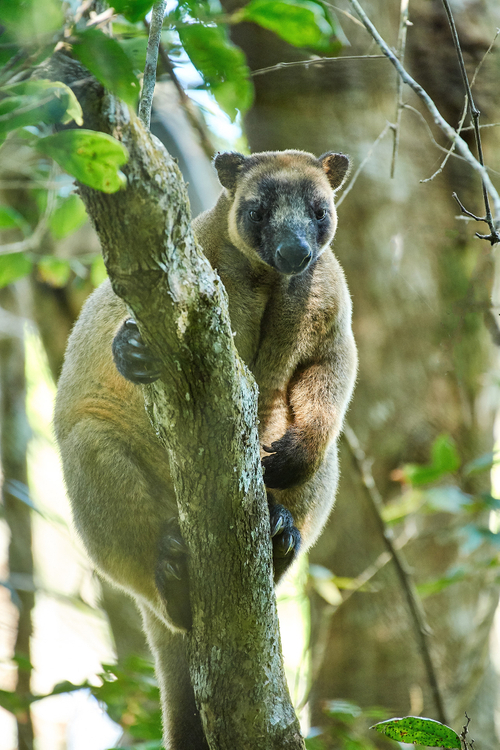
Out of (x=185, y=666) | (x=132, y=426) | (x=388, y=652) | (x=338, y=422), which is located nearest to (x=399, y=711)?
(x=388, y=652)

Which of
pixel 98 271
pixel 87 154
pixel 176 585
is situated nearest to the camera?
pixel 87 154

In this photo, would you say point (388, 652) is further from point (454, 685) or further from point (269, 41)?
point (269, 41)

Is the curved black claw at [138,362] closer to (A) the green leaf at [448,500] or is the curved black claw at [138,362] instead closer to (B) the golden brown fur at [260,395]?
(B) the golden brown fur at [260,395]

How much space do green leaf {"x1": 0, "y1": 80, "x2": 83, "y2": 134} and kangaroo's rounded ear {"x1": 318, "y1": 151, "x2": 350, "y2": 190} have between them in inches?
142

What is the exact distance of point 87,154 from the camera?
171cm

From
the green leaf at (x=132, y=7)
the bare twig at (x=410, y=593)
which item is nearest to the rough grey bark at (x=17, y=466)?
the bare twig at (x=410, y=593)

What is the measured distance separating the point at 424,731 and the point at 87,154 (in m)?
2.74

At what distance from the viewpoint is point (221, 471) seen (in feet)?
9.80

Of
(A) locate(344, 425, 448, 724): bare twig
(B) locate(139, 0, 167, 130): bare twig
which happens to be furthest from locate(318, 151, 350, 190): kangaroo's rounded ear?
(B) locate(139, 0, 167, 130): bare twig

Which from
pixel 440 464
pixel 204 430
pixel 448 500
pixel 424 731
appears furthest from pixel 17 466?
pixel 424 731

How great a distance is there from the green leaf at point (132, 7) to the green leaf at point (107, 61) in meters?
0.31

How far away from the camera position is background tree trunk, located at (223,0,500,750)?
7.06m

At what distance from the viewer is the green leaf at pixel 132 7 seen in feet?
6.22

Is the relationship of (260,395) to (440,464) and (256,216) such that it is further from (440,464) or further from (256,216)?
(440,464)
